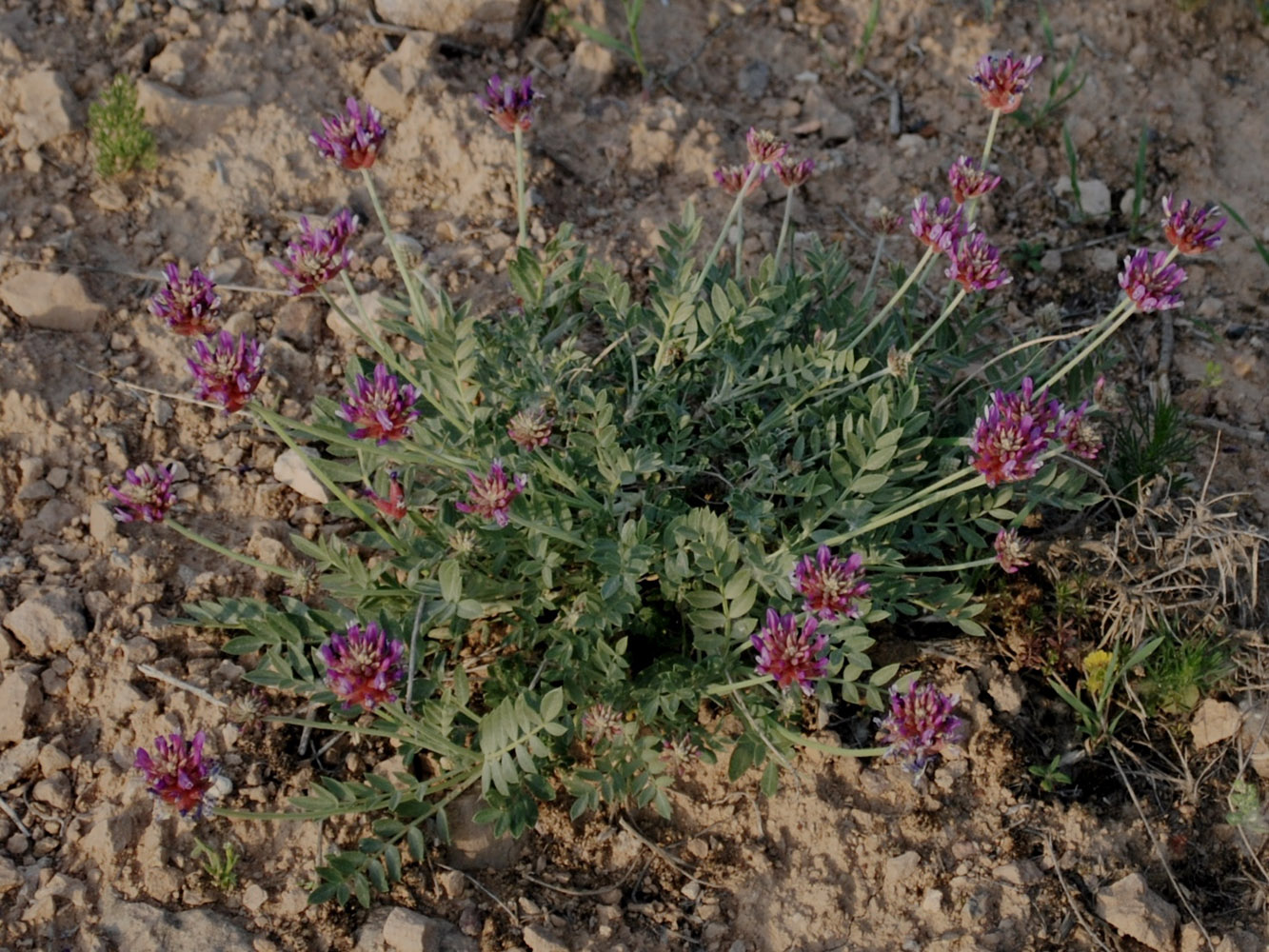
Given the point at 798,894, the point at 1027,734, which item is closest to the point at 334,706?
the point at 798,894

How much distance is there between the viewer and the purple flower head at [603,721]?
3.32 meters

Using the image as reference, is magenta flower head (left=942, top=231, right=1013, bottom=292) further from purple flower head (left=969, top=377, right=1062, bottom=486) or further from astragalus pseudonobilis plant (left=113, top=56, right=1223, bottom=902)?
purple flower head (left=969, top=377, right=1062, bottom=486)

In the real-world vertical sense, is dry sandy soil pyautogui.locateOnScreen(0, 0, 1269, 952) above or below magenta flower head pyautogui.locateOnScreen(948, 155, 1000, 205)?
below

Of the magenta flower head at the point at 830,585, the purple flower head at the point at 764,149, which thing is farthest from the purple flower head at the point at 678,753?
the purple flower head at the point at 764,149

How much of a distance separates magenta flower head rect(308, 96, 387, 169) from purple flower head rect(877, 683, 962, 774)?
2.03m

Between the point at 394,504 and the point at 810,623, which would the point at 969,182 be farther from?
the point at 394,504

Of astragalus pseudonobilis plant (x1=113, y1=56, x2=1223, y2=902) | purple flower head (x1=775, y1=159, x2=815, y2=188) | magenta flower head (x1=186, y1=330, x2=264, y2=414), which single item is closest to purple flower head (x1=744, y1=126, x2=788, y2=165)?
astragalus pseudonobilis plant (x1=113, y1=56, x2=1223, y2=902)

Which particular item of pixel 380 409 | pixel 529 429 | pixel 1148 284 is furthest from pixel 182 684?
pixel 1148 284

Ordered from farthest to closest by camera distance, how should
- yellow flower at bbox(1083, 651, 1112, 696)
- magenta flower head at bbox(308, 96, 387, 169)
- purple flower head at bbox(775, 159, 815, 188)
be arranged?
purple flower head at bbox(775, 159, 815, 188) → yellow flower at bbox(1083, 651, 1112, 696) → magenta flower head at bbox(308, 96, 387, 169)

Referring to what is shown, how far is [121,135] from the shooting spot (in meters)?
4.63

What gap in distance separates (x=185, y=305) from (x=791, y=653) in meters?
1.75

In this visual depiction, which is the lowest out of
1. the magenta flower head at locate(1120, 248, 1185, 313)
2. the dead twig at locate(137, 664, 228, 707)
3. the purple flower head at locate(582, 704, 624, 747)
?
the dead twig at locate(137, 664, 228, 707)

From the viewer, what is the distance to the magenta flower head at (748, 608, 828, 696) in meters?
2.94

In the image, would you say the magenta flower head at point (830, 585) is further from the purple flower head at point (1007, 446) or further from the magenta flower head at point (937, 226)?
the magenta flower head at point (937, 226)
